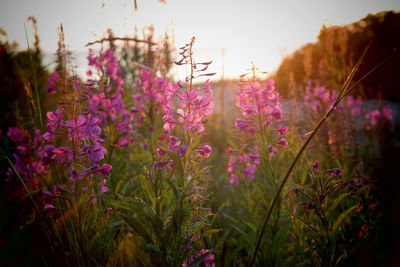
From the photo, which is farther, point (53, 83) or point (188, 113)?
point (53, 83)

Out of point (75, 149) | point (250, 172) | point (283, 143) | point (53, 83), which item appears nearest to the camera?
point (75, 149)

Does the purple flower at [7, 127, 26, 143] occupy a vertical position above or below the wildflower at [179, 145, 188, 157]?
below

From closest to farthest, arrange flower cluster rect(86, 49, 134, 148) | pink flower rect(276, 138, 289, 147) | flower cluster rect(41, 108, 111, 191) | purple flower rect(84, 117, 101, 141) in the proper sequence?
flower cluster rect(41, 108, 111, 191)
purple flower rect(84, 117, 101, 141)
pink flower rect(276, 138, 289, 147)
flower cluster rect(86, 49, 134, 148)

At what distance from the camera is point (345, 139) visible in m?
2.88

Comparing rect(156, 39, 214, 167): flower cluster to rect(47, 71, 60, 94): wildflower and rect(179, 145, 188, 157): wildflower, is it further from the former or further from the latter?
rect(47, 71, 60, 94): wildflower

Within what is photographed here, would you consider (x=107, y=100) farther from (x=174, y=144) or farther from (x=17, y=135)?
(x=174, y=144)

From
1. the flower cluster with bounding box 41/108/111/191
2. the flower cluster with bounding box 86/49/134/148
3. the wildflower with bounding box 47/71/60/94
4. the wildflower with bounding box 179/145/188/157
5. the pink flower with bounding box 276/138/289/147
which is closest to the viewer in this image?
the wildflower with bounding box 179/145/188/157

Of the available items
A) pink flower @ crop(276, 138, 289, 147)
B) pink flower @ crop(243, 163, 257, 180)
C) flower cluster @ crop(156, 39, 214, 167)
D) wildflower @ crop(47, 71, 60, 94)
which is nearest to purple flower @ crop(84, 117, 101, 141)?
flower cluster @ crop(156, 39, 214, 167)

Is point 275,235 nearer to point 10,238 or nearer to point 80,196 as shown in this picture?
point 80,196

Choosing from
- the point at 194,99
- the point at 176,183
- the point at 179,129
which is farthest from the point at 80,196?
the point at 194,99

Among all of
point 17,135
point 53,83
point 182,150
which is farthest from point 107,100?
point 182,150

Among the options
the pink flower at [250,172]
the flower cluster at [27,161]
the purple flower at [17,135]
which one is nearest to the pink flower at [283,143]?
the pink flower at [250,172]

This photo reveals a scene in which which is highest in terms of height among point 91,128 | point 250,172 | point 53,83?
point 53,83

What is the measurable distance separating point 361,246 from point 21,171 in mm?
3343
